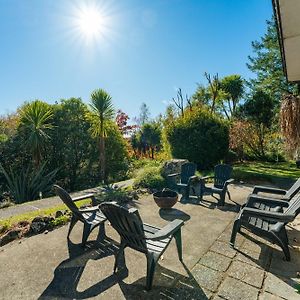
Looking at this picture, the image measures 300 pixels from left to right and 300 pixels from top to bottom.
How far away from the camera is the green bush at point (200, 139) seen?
10594mm

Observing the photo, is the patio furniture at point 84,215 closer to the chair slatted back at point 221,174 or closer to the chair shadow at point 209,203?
the chair shadow at point 209,203

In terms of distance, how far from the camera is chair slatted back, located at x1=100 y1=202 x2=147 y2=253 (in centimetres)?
238

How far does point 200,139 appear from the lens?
10.5 meters

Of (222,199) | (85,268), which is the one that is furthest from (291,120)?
(85,268)

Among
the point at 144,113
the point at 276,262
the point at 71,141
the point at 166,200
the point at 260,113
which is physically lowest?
the point at 276,262

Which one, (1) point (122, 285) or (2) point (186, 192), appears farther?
(2) point (186, 192)

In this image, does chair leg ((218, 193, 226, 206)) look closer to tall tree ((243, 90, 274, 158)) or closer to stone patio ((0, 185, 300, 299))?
stone patio ((0, 185, 300, 299))

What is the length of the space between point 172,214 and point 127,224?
8.45 feet

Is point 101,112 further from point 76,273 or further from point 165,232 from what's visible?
point 165,232

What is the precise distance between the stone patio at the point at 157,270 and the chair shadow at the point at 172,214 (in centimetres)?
70

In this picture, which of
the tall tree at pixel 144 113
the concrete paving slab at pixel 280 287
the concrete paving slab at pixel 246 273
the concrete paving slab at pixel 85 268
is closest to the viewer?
the concrete paving slab at pixel 280 287

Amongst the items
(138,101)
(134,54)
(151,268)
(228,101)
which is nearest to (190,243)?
(151,268)

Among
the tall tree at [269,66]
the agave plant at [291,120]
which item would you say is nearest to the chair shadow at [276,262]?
the agave plant at [291,120]

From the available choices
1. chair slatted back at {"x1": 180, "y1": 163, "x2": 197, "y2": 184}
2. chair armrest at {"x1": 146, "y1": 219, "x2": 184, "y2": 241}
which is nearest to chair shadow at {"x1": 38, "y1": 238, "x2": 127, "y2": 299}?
chair armrest at {"x1": 146, "y1": 219, "x2": 184, "y2": 241}
